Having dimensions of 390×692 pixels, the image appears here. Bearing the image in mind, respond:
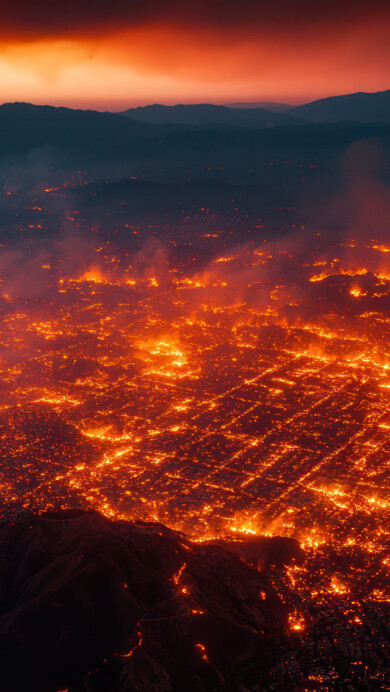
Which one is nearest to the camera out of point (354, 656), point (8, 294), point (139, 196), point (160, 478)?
point (354, 656)

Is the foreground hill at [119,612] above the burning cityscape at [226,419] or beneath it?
above

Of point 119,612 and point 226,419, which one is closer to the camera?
point 119,612

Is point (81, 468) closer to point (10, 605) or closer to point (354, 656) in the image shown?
point (10, 605)

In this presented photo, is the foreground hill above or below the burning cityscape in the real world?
above

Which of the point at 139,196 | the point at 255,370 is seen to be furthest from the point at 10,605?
the point at 139,196

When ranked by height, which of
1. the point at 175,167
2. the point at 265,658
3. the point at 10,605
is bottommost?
the point at 265,658

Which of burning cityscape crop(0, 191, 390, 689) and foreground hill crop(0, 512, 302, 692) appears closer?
foreground hill crop(0, 512, 302, 692)

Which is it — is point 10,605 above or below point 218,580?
→ above

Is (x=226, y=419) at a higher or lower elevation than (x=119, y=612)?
lower
